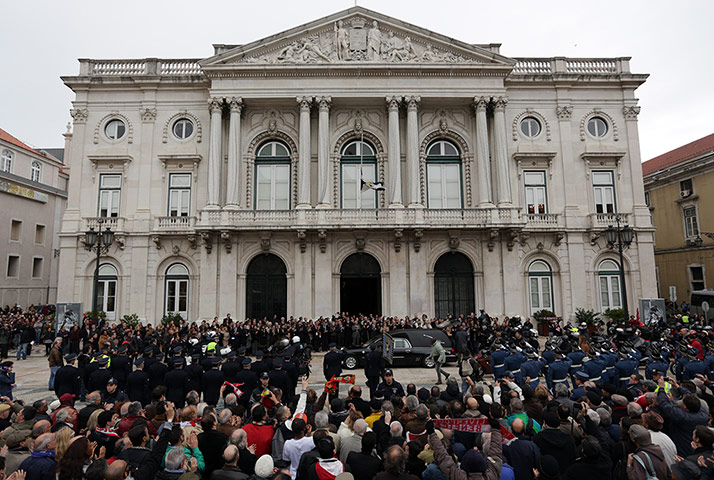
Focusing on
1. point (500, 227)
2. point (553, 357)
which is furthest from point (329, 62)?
point (553, 357)

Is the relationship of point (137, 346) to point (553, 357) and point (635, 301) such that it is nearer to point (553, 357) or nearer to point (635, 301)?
point (553, 357)

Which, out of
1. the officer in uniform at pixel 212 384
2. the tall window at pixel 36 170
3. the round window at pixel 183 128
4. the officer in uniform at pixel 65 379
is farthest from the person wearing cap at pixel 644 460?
the tall window at pixel 36 170

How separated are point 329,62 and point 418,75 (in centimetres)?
568

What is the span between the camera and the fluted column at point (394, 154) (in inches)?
1048

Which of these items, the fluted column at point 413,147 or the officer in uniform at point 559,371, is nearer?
the officer in uniform at point 559,371

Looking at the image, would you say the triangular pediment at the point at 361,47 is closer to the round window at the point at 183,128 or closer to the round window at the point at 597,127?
the round window at the point at 183,128

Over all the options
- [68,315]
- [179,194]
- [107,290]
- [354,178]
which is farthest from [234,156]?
[68,315]

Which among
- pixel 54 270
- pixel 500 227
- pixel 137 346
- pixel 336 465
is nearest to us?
pixel 336 465

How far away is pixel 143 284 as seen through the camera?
27172mm

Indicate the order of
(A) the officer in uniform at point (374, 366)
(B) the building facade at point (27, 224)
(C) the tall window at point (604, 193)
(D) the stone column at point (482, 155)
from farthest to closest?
(B) the building facade at point (27, 224), (C) the tall window at point (604, 193), (D) the stone column at point (482, 155), (A) the officer in uniform at point (374, 366)

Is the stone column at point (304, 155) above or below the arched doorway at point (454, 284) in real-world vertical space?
above

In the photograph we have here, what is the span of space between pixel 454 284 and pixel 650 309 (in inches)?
474

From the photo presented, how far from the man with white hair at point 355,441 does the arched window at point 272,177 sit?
76.2 ft

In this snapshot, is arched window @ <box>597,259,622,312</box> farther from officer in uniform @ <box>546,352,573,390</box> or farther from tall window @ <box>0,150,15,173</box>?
tall window @ <box>0,150,15,173</box>
